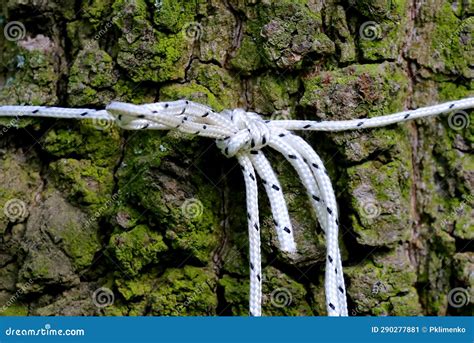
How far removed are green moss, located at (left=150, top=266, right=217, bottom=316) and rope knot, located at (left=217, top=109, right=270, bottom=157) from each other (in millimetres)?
310

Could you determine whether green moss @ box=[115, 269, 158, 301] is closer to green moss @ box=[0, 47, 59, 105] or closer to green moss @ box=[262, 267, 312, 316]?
green moss @ box=[262, 267, 312, 316]

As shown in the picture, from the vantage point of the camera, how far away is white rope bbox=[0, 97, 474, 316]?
1.48 meters

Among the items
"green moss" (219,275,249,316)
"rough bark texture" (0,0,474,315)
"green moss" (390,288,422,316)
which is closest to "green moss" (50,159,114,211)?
"rough bark texture" (0,0,474,315)

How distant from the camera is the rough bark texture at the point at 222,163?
155 centimetres

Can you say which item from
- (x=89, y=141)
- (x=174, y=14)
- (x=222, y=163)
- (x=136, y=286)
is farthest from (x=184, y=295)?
(x=174, y=14)

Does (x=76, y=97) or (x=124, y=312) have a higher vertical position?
(x=76, y=97)

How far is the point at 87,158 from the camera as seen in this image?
163cm

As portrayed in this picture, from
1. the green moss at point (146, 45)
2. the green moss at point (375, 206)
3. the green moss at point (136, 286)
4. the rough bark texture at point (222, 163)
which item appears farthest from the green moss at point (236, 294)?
the green moss at point (146, 45)

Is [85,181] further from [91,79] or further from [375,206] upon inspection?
[375,206]

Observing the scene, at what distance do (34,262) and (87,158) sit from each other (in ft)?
0.92

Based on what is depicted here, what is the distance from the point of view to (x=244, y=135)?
4.91 ft

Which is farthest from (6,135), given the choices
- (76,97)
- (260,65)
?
(260,65)

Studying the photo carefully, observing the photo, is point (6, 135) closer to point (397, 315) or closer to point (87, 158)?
point (87, 158)

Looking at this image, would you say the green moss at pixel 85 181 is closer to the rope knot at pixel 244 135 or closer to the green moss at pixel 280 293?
the rope knot at pixel 244 135
